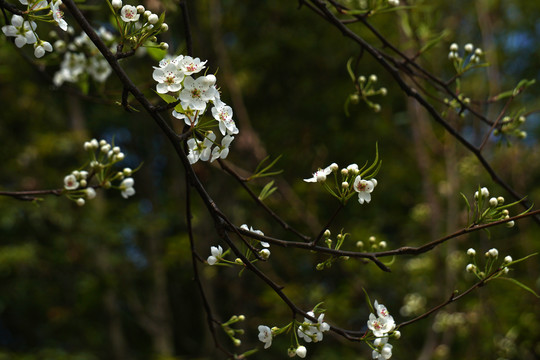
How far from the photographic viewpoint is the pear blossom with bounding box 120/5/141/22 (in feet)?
3.53

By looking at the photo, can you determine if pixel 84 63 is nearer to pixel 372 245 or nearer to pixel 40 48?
pixel 40 48

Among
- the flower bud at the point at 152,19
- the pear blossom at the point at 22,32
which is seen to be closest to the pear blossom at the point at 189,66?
the flower bud at the point at 152,19

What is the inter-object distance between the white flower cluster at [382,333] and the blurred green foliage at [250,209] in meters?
3.45

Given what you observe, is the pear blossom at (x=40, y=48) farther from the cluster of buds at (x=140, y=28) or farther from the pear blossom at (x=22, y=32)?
the cluster of buds at (x=140, y=28)

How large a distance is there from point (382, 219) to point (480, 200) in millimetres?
5617

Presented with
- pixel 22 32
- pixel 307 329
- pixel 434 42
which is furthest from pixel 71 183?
pixel 434 42

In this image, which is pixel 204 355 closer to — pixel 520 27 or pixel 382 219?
pixel 382 219

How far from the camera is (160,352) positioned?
6.13 m

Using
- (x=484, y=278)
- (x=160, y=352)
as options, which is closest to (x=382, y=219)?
(x=160, y=352)

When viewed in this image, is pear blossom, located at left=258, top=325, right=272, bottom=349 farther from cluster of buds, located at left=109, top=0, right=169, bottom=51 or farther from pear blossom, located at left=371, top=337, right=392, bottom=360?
cluster of buds, located at left=109, top=0, right=169, bottom=51

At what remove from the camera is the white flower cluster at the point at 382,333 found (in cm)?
113

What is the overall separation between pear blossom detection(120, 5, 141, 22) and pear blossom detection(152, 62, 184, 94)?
0.15 metres

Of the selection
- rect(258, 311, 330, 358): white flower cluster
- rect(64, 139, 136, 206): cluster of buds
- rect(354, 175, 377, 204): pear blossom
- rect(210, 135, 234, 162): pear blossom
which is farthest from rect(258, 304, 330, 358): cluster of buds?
rect(64, 139, 136, 206): cluster of buds

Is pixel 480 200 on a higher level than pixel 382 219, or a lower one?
higher
